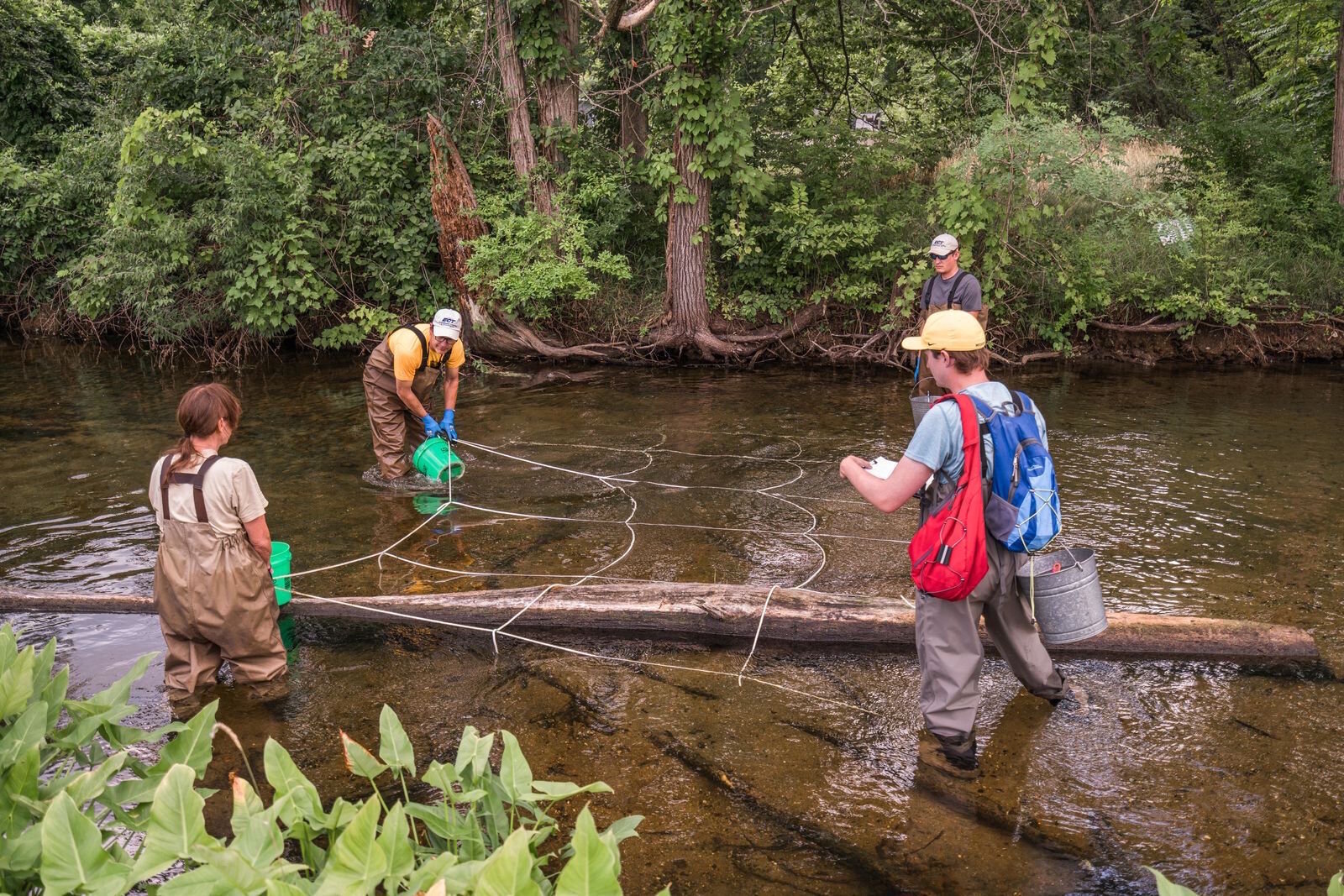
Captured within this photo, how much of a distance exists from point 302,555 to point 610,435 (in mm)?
3690

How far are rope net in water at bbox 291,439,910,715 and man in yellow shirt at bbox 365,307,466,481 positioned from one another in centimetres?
63

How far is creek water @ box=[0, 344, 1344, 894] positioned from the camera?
371 cm

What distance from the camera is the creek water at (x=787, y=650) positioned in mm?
3707

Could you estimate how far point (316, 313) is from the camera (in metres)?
14.1

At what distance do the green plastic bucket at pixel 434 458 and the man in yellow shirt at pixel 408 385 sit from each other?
0.07 metres

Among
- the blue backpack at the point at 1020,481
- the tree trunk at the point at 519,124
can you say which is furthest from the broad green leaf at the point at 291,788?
the tree trunk at the point at 519,124

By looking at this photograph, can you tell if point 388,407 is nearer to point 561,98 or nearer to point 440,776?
point 440,776

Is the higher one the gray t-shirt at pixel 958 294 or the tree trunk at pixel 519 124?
the tree trunk at pixel 519 124

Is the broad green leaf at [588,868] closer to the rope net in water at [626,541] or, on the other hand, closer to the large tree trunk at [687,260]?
the rope net in water at [626,541]

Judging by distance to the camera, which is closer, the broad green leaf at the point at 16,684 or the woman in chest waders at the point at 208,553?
the broad green leaf at the point at 16,684

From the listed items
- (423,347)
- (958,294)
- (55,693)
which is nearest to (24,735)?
(55,693)

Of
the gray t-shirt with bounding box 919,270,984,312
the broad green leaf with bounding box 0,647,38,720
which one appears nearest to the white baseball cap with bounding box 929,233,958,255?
the gray t-shirt with bounding box 919,270,984,312

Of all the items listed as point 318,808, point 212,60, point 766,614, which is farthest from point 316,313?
point 318,808

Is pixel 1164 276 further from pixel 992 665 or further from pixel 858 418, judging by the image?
pixel 992 665
